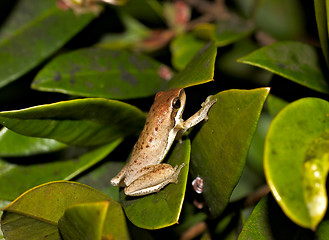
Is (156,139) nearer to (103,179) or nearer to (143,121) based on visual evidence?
(143,121)

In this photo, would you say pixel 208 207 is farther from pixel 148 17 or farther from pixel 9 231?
pixel 148 17

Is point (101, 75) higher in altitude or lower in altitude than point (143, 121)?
higher

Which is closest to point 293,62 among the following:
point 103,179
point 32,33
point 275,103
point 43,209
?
point 275,103

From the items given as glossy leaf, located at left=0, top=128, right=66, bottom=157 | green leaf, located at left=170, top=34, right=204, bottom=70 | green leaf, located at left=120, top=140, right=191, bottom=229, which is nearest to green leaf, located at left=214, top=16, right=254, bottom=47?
green leaf, located at left=170, top=34, right=204, bottom=70

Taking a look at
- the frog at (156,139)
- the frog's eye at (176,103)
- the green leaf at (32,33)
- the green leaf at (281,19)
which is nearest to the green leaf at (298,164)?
the frog at (156,139)

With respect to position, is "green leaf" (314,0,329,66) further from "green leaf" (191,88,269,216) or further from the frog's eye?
the frog's eye

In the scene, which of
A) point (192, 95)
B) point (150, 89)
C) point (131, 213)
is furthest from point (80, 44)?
point (131, 213)
